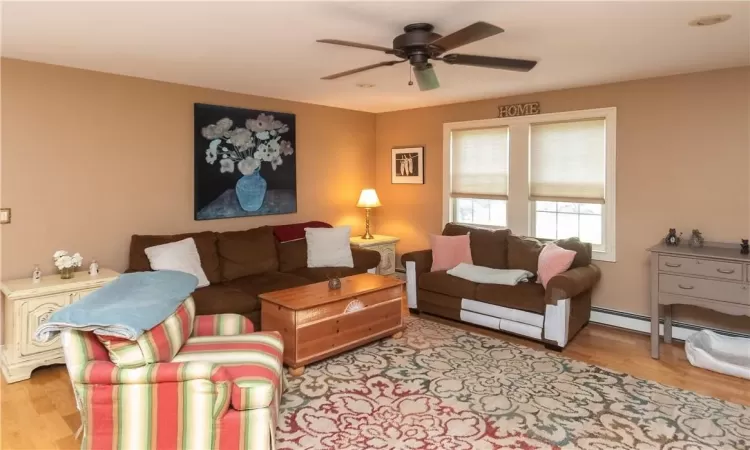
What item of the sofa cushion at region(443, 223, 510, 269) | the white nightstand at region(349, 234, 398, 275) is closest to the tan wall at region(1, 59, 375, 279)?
the white nightstand at region(349, 234, 398, 275)

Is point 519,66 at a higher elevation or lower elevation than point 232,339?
higher

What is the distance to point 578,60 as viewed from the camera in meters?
3.75

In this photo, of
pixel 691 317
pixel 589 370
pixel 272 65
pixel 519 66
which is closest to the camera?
pixel 519 66

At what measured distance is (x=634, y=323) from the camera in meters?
4.55

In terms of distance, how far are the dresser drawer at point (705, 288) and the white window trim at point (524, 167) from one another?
0.91 meters

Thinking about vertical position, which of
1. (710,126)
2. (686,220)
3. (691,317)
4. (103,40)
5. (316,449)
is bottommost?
(316,449)

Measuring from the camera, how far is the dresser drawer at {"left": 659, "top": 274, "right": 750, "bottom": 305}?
348 centimetres

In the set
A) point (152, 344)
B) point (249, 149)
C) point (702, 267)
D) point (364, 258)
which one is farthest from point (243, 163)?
point (702, 267)

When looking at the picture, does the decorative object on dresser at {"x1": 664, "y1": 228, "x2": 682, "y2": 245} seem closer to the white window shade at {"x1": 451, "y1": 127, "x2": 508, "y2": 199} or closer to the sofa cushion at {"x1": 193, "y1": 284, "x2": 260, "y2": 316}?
the white window shade at {"x1": 451, "y1": 127, "x2": 508, "y2": 199}

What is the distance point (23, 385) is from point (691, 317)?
524cm

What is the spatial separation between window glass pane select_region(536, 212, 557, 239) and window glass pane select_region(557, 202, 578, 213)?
104 millimetres

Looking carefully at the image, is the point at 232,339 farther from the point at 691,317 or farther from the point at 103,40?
the point at 691,317

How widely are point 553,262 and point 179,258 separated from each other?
326cm

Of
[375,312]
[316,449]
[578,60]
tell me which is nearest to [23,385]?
[316,449]
